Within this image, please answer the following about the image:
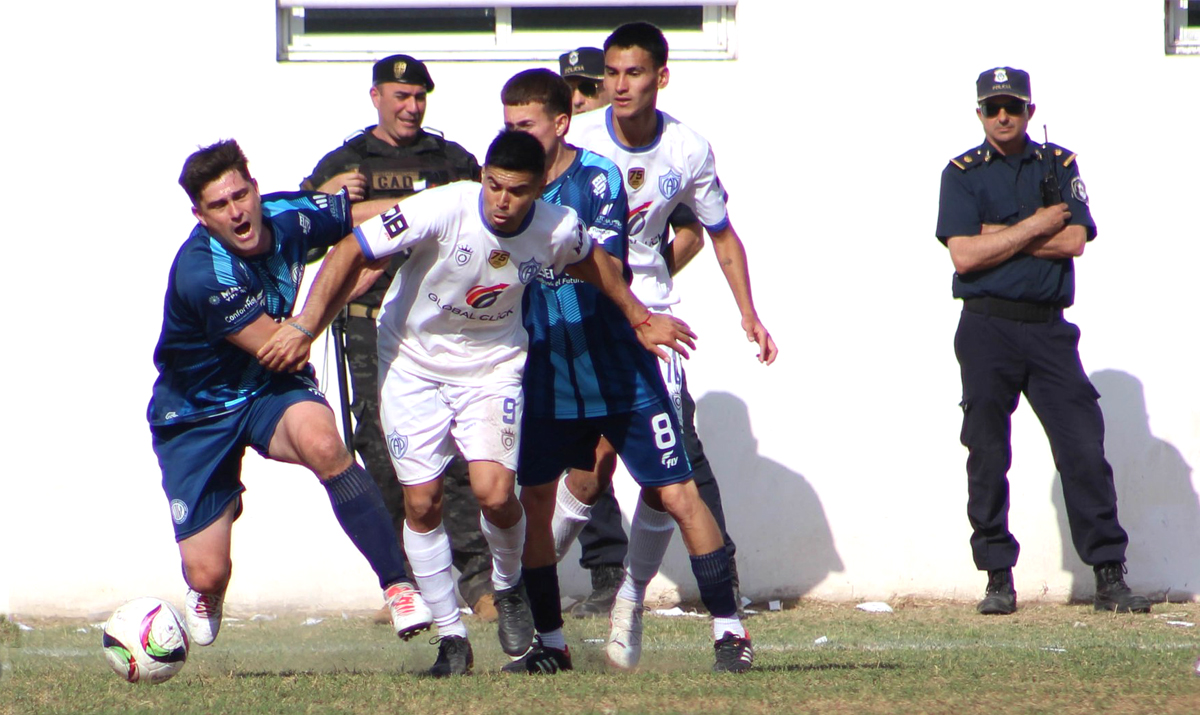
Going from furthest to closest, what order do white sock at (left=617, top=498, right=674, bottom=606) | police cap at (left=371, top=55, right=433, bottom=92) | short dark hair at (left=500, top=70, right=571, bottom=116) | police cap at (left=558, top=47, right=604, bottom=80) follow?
police cap at (left=558, top=47, right=604, bottom=80), police cap at (left=371, top=55, right=433, bottom=92), white sock at (left=617, top=498, right=674, bottom=606), short dark hair at (left=500, top=70, right=571, bottom=116)

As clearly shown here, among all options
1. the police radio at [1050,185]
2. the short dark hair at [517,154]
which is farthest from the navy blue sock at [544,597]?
the police radio at [1050,185]

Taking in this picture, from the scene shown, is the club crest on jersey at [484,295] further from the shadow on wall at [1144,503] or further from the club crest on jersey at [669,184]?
the shadow on wall at [1144,503]

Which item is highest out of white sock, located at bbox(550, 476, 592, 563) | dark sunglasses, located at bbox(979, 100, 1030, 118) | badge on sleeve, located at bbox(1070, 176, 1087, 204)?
dark sunglasses, located at bbox(979, 100, 1030, 118)

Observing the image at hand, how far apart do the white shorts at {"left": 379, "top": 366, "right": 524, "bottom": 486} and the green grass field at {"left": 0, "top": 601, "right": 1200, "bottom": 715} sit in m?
0.78

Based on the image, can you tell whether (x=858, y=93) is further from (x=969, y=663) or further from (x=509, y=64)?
(x=969, y=663)

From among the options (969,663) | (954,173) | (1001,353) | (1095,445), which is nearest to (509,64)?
(954,173)

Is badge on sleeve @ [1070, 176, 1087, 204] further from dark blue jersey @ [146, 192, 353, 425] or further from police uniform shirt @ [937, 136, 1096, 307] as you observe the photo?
dark blue jersey @ [146, 192, 353, 425]

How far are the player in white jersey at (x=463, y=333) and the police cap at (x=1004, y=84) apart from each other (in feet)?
9.53

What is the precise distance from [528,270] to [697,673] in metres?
1.58

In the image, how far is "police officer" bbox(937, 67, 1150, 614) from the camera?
7477 millimetres

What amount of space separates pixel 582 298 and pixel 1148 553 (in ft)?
13.9

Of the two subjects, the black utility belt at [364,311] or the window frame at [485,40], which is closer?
the black utility belt at [364,311]

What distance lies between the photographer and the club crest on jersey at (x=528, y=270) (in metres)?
5.42

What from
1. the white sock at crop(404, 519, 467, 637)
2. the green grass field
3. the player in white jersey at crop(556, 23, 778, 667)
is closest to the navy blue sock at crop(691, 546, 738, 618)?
the green grass field
